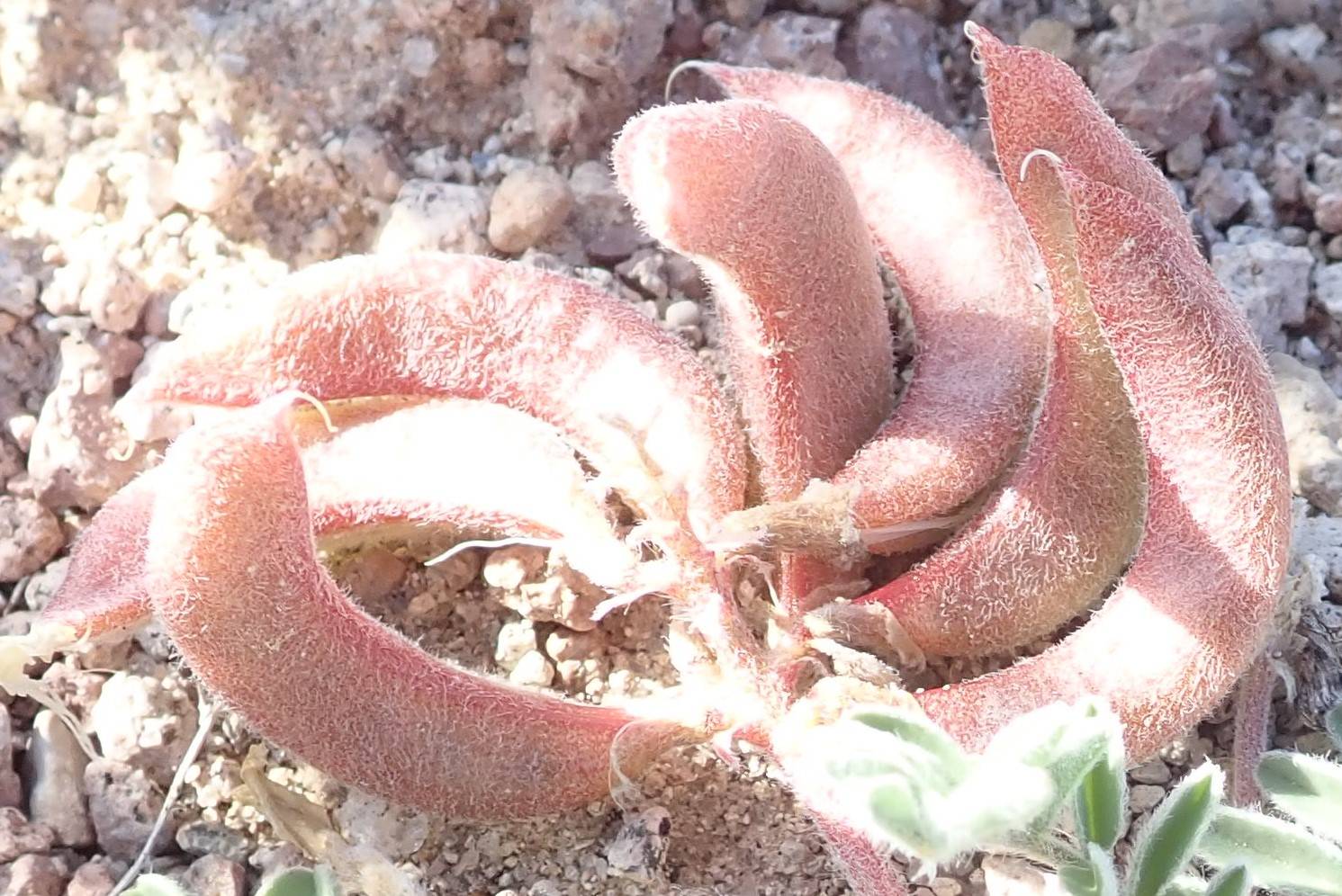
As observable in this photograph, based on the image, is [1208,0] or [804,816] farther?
[1208,0]

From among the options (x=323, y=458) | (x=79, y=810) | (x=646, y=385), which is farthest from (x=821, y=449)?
(x=79, y=810)

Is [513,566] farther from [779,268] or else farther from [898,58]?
[898,58]

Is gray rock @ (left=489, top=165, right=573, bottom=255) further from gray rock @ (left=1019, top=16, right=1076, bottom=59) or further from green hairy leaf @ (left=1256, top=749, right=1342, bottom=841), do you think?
green hairy leaf @ (left=1256, top=749, right=1342, bottom=841)

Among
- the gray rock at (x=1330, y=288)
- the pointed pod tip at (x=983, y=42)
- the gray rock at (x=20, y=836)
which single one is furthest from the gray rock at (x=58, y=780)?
the gray rock at (x=1330, y=288)

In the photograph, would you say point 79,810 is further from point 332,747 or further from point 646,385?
point 646,385

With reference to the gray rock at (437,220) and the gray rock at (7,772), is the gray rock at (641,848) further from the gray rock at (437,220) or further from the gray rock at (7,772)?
the gray rock at (437,220)

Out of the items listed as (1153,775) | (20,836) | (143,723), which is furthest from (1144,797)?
(20,836)

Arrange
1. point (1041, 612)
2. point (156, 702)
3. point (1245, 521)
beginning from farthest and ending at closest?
point (156, 702)
point (1041, 612)
point (1245, 521)
